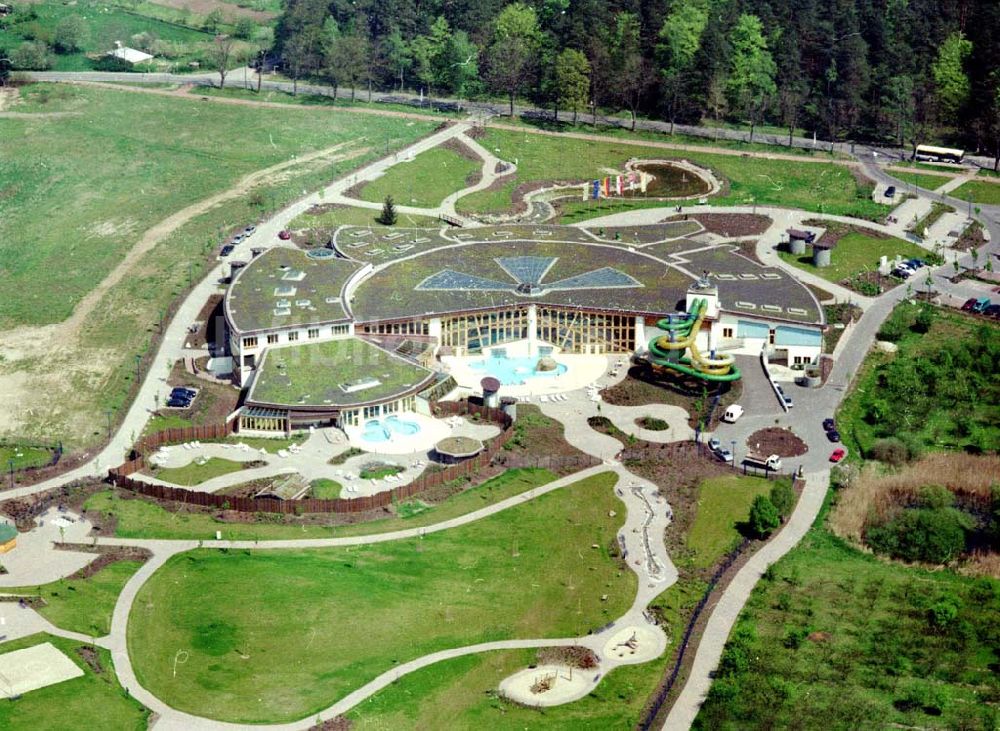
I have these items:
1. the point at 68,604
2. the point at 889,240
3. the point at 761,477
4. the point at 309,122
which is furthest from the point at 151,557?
the point at 309,122

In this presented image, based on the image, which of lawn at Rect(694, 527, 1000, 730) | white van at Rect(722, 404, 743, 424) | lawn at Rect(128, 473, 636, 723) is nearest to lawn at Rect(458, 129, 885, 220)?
white van at Rect(722, 404, 743, 424)

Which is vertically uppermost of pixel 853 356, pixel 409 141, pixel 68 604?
pixel 409 141

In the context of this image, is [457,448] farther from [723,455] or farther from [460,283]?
[460,283]

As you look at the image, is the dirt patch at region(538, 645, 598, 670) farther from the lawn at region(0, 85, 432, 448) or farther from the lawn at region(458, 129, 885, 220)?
the lawn at region(458, 129, 885, 220)

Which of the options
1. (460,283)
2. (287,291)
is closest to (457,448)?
(460,283)

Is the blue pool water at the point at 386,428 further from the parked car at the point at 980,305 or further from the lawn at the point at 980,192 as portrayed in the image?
the lawn at the point at 980,192

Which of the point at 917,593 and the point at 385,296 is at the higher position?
the point at 385,296

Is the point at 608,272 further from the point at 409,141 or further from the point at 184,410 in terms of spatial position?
the point at 409,141
